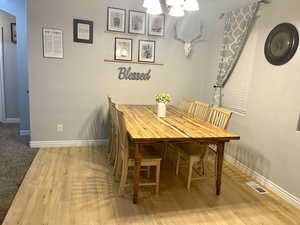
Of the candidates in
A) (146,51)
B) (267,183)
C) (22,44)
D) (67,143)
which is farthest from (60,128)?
(267,183)

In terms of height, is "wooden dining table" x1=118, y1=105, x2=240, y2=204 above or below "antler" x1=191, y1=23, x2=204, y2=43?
below

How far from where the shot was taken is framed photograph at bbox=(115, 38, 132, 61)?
12.4 feet

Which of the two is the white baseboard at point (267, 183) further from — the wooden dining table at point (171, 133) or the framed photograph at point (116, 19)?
the framed photograph at point (116, 19)

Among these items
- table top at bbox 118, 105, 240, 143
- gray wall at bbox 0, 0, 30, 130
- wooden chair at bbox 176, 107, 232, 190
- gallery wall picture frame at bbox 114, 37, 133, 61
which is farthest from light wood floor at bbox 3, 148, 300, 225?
gallery wall picture frame at bbox 114, 37, 133, 61

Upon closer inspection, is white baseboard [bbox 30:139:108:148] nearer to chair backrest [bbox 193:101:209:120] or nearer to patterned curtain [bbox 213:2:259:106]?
chair backrest [bbox 193:101:209:120]

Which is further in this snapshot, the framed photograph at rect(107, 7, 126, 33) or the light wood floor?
the framed photograph at rect(107, 7, 126, 33)

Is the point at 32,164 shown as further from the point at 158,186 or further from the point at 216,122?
the point at 216,122

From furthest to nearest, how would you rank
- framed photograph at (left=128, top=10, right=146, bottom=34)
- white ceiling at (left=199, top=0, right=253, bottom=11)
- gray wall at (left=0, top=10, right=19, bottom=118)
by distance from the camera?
gray wall at (left=0, top=10, right=19, bottom=118) → framed photograph at (left=128, top=10, right=146, bottom=34) → white ceiling at (left=199, top=0, right=253, bottom=11)

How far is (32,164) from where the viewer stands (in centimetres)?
310

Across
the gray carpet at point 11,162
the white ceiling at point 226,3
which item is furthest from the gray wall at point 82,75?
the gray carpet at point 11,162

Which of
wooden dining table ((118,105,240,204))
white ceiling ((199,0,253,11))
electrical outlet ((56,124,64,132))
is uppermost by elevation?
white ceiling ((199,0,253,11))

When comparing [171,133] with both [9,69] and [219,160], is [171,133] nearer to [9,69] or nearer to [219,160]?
[219,160]

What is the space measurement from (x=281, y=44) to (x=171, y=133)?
5.65 ft

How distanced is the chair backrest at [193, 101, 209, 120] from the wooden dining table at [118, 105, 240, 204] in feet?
0.94
